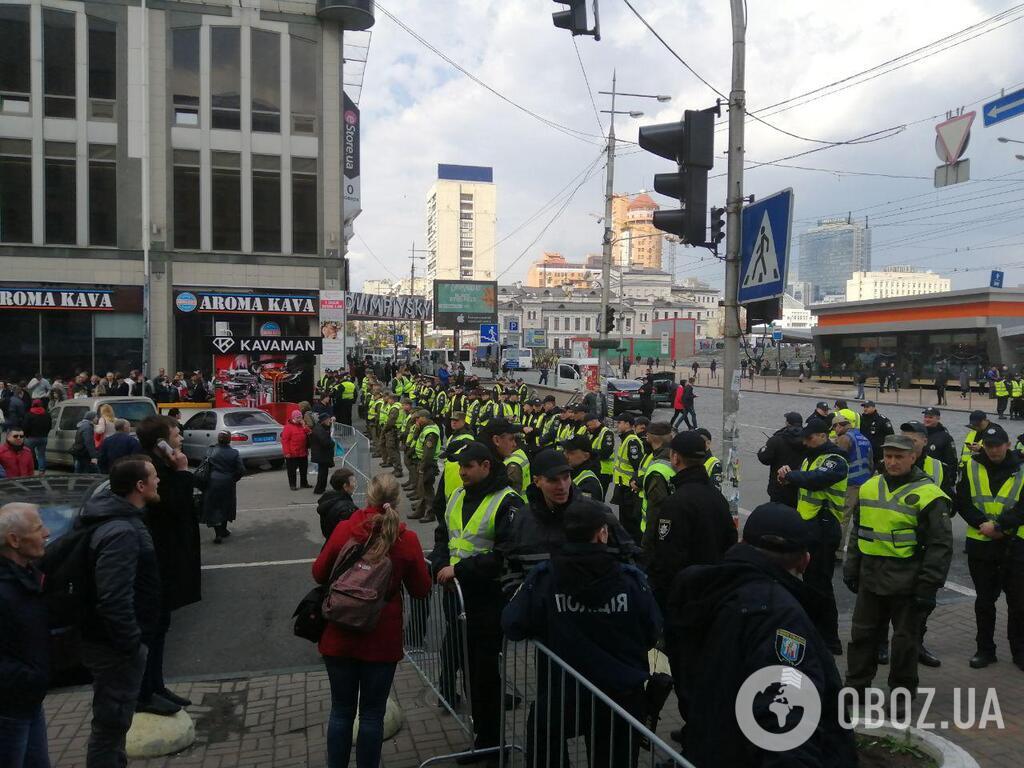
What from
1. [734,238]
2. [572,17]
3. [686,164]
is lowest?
[734,238]

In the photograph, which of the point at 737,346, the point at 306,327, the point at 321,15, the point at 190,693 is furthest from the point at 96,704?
the point at 321,15

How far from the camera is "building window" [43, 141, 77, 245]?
1053 inches

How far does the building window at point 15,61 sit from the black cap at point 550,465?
2993cm

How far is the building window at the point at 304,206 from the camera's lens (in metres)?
28.8

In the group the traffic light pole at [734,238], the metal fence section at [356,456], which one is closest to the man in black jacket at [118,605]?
the traffic light pole at [734,238]

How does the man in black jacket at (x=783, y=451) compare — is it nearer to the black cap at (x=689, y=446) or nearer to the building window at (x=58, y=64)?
the black cap at (x=689, y=446)

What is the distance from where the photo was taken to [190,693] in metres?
5.50

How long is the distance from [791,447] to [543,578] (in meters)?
5.85

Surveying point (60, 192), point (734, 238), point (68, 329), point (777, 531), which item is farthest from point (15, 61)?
point (777, 531)

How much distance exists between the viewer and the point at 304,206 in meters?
29.0

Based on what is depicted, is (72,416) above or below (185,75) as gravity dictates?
below

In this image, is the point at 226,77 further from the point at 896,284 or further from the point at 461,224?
the point at 896,284

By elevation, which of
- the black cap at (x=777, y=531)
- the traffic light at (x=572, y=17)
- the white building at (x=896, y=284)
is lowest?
the black cap at (x=777, y=531)

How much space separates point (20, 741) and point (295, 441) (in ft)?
34.2
